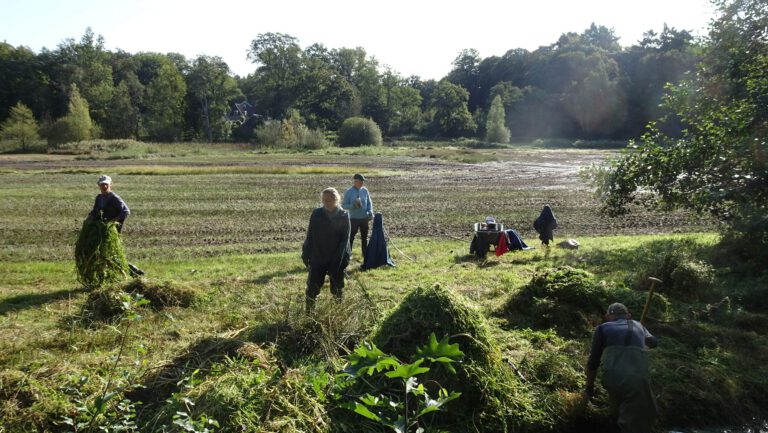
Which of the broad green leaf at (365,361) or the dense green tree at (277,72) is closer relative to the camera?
the broad green leaf at (365,361)

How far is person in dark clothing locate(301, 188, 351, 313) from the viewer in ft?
23.2

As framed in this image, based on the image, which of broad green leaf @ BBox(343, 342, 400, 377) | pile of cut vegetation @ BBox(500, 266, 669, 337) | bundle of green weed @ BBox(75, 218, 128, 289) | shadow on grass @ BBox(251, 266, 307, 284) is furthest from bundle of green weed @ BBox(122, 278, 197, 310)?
pile of cut vegetation @ BBox(500, 266, 669, 337)

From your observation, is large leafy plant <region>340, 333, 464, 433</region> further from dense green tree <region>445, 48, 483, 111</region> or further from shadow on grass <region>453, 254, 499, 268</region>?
dense green tree <region>445, 48, 483, 111</region>

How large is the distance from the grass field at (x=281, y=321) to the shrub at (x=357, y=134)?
5269 cm

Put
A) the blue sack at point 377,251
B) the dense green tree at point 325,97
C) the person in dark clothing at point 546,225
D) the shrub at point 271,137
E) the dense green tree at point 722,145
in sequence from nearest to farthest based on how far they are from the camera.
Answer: the dense green tree at point 722,145, the blue sack at point 377,251, the person in dark clothing at point 546,225, the shrub at point 271,137, the dense green tree at point 325,97

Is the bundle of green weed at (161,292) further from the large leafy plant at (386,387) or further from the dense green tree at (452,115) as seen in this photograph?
the dense green tree at (452,115)

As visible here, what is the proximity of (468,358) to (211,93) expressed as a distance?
86380 millimetres

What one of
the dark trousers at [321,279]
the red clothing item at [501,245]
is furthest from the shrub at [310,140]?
the dark trousers at [321,279]

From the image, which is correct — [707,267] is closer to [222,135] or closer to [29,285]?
[29,285]

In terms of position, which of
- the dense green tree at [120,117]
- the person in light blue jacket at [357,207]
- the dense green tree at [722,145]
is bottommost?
the person in light blue jacket at [357,207]

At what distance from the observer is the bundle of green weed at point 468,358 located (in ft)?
16.8

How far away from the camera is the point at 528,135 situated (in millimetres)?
100188

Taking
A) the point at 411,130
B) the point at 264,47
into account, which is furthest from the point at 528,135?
the point at 264,47

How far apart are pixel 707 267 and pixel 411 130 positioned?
94.5 metres
